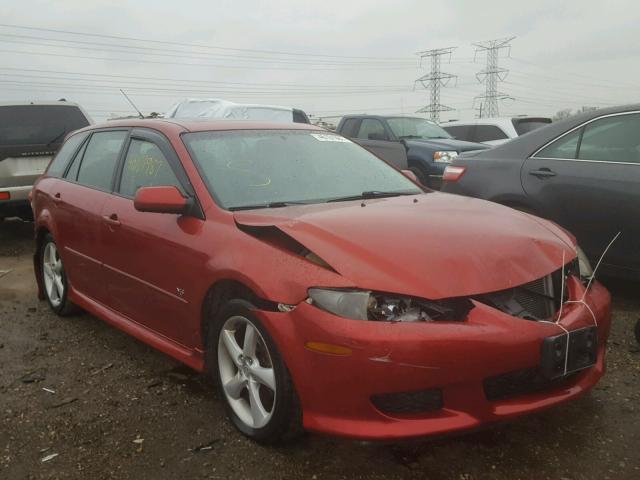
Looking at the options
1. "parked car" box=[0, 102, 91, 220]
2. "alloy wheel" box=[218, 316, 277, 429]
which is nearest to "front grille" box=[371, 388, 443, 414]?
"alloy wheel" box=[218, 316, 277, 429]

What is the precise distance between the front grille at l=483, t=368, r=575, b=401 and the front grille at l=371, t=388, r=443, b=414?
0.21m

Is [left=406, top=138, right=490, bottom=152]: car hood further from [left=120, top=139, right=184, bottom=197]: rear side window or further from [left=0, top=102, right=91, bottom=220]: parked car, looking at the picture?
[left=120, top=139, right=184, bottom=197]: rear side window

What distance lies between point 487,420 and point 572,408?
89 cm

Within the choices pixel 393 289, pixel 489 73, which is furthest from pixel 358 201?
pixel 489 73

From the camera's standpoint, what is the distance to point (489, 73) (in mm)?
53250

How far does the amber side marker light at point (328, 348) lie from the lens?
93.0 inches

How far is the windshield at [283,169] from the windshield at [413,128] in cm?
752

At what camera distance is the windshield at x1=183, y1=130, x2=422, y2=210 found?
11.0 feet

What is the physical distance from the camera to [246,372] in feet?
9.38

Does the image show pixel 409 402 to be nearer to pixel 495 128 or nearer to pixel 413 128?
pixel 413 128

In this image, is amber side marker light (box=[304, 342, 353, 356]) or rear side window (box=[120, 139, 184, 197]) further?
rear side window (box=[120, 139, 184, 197])

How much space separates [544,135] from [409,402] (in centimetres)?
332

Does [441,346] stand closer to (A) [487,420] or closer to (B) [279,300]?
(A) [487,420]

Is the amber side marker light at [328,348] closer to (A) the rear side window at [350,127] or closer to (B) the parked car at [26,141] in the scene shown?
(B) the parked car at [26,141]
